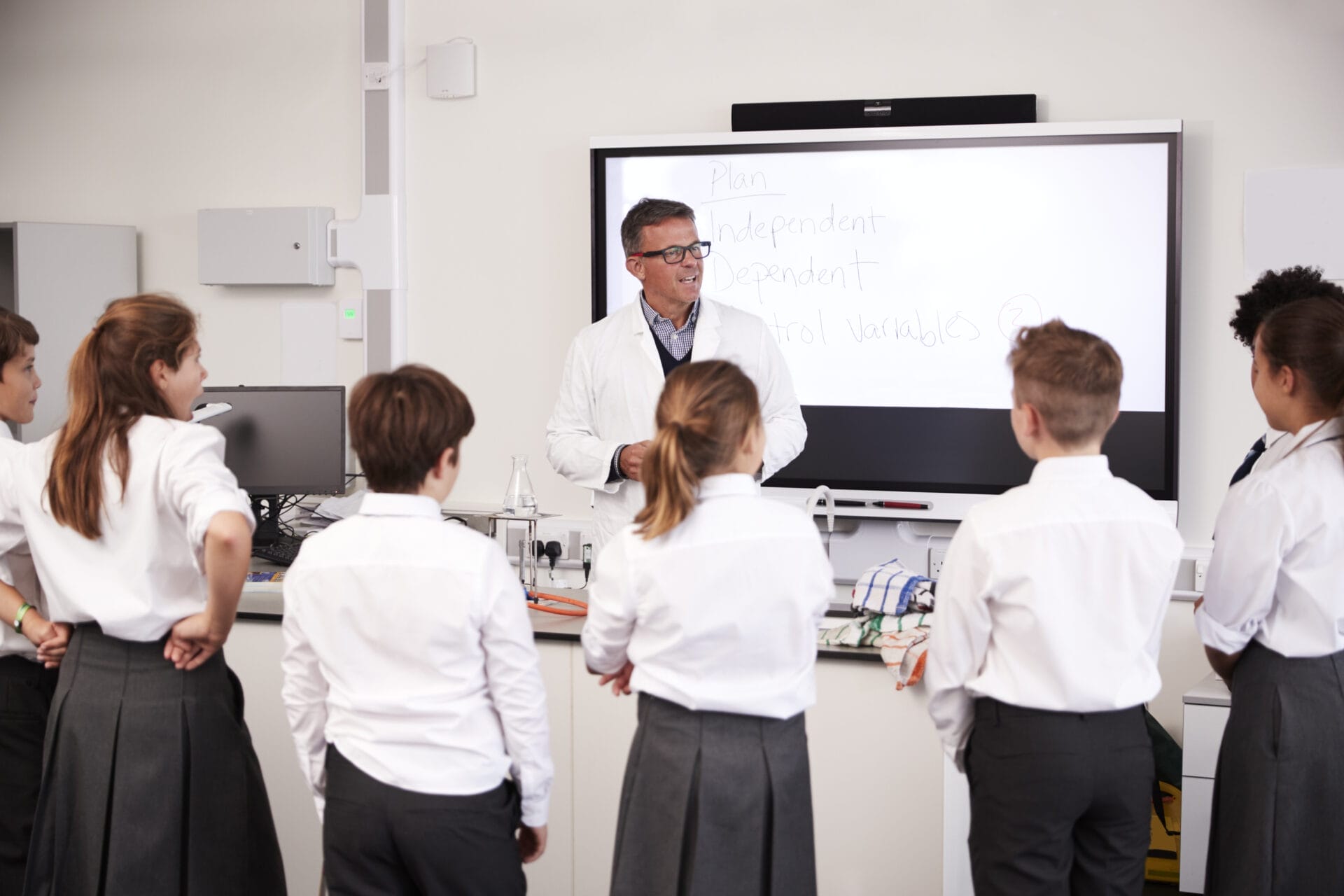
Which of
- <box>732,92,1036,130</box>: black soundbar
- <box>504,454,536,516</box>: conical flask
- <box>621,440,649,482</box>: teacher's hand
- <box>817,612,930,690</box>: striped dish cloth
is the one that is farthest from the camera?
<box>732,92,1036,130</box>: black soundbar

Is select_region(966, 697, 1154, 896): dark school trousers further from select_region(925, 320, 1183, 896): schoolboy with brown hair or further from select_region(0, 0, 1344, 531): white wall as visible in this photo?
select_region(0, 0, 1344, 531): white wall

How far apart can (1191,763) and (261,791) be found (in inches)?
88.6

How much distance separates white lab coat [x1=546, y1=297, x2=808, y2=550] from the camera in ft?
9.77

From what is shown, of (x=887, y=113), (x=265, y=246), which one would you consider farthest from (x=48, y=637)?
(x=887, y=113)

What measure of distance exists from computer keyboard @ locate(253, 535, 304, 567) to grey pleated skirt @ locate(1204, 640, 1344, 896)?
2.44m

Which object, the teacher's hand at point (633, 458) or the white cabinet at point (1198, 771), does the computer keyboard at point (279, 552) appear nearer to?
the teacher's hand at point (633, 458)

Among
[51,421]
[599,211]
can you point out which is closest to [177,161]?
[51,421]

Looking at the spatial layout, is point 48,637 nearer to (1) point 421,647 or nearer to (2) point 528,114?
(1) point 421,647

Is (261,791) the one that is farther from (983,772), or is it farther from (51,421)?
(51,421)

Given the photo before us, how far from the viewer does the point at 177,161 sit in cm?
420

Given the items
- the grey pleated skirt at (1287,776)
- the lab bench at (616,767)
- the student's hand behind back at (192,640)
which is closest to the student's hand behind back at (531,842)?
the student's hand behind back at (192,640)

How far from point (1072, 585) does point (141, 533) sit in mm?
1417

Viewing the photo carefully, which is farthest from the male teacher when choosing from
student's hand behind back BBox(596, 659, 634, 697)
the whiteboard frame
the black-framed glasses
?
student's hand behind back BBox(596, 659, 634, 697)

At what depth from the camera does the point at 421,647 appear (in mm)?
1586
